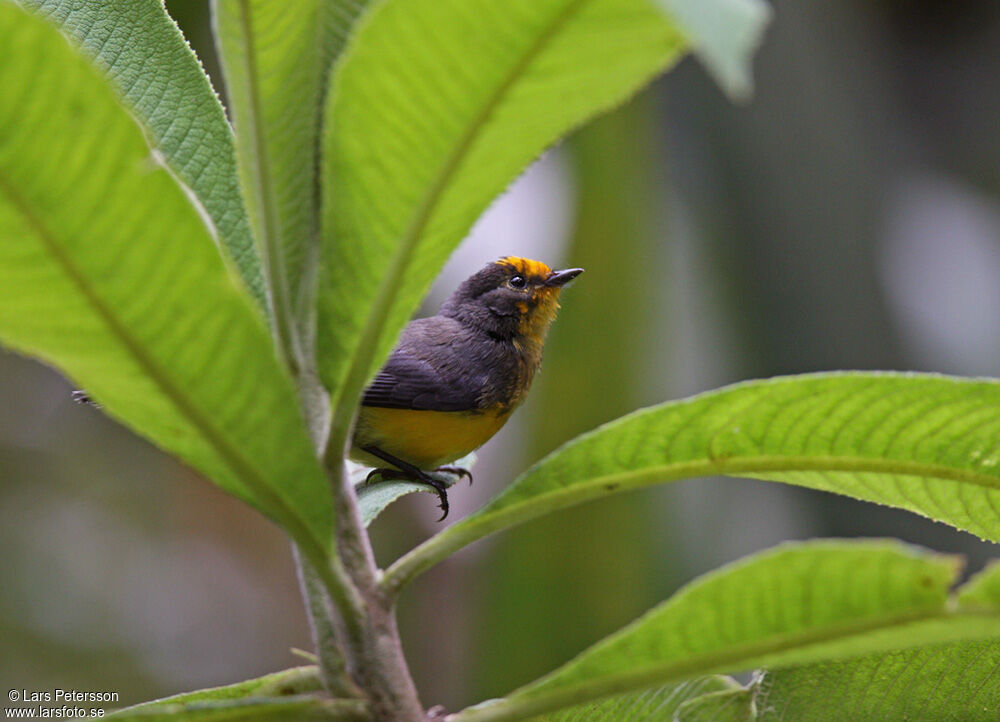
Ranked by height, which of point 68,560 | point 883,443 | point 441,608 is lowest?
point 441,608

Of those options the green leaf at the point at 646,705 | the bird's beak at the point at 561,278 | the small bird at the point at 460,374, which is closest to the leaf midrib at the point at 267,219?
the green leaf at the point at 646,705

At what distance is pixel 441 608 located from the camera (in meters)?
5.44

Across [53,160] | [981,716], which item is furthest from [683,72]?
[53,160]

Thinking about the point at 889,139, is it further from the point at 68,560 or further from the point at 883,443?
the point at 68,560

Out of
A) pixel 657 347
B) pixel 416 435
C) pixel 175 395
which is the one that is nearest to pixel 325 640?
pixel 175 395

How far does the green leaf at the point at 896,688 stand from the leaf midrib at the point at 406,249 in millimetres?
584

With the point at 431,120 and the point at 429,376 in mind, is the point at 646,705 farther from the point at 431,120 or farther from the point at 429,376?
the point at 429,376

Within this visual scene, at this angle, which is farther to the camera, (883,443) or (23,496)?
(23,496)

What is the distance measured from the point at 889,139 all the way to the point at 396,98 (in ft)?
→ 13.9

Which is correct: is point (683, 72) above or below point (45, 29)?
above

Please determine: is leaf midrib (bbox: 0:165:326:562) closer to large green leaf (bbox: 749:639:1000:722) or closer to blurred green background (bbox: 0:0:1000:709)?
large green leaf (bbox: 749:639:1000:722)

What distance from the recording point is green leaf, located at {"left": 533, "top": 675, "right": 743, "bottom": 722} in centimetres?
122

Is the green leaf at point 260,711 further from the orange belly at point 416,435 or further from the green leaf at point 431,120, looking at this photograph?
the orange belly at point 416,435

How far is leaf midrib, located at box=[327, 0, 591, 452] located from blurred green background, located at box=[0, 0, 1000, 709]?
2314 millimetres
